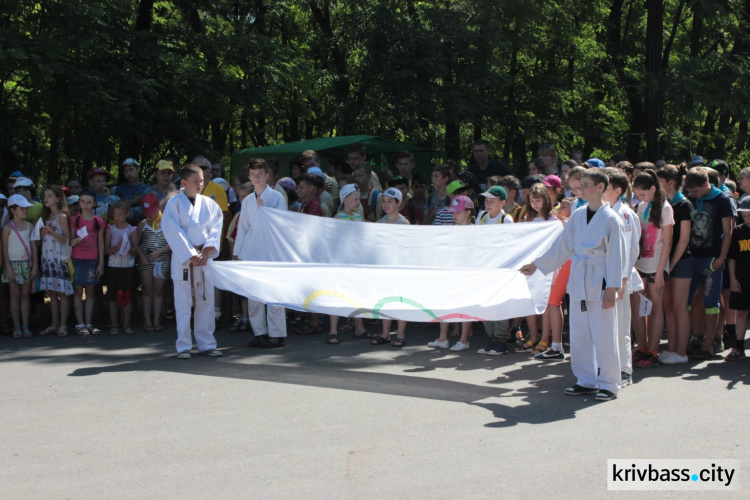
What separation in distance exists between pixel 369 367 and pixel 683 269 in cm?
317

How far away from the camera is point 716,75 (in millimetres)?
14250

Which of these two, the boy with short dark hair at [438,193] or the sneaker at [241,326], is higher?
the boy with short dark hair at [438,193]

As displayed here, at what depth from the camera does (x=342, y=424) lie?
5973mm

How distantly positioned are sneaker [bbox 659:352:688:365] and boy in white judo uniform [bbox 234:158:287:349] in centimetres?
387

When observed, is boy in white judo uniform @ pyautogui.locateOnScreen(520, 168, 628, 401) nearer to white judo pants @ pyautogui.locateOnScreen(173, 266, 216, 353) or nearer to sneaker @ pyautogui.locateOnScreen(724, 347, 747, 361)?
sneaker @ pyautogui.locateOnScreen(724, 347, 747, 361)

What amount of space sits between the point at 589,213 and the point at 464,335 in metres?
2.30

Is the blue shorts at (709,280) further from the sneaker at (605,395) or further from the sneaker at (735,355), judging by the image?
the sneaker at (605,395)

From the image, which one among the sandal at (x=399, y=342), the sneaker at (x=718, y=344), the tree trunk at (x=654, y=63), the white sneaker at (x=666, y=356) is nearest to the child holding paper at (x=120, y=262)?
the sandal at (x=399, y=342)

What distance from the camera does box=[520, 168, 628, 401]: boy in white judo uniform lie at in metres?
6.61

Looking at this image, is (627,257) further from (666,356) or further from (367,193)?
(367,193)

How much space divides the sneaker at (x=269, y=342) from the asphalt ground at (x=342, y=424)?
1.07ft

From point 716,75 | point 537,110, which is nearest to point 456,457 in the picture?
point 716,75

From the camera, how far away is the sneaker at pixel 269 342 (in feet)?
29.2

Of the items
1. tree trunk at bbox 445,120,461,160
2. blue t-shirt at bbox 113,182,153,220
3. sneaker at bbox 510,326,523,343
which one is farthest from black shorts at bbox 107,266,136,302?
tree trunk at bbox 445,120,461,160
